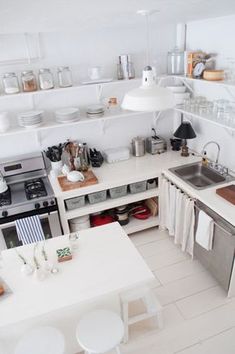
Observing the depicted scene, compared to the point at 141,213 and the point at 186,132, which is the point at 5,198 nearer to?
the point at 141,213

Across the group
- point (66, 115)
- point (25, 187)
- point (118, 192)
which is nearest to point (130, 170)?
point (118, 192)

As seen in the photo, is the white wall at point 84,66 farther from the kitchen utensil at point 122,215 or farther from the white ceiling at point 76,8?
the white ceiling at point 76,8

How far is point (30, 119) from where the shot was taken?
2.75 metres

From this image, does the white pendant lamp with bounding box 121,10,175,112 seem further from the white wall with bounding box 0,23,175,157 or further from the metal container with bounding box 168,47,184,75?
the metal container with bounding box 168,47,184,75

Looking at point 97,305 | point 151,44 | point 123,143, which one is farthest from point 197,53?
point 97,305

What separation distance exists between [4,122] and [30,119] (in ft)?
0.81

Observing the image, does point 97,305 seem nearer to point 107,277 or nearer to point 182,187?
point 107,277

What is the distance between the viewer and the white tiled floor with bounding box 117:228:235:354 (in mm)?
2113

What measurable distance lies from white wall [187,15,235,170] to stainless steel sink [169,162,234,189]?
0.20 meters

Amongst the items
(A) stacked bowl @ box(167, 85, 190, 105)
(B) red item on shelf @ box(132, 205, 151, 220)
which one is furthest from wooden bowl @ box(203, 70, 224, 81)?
(B) red item on shelf @ box(132, 205, 151, 220)

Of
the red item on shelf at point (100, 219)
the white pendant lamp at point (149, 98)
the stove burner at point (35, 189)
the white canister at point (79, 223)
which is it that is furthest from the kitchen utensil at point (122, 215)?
the white pendant lamp at point (149, 98)

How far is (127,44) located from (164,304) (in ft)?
8.81

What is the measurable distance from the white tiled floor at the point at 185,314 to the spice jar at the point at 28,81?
2132mm

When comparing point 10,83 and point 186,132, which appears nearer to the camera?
point 10,83
